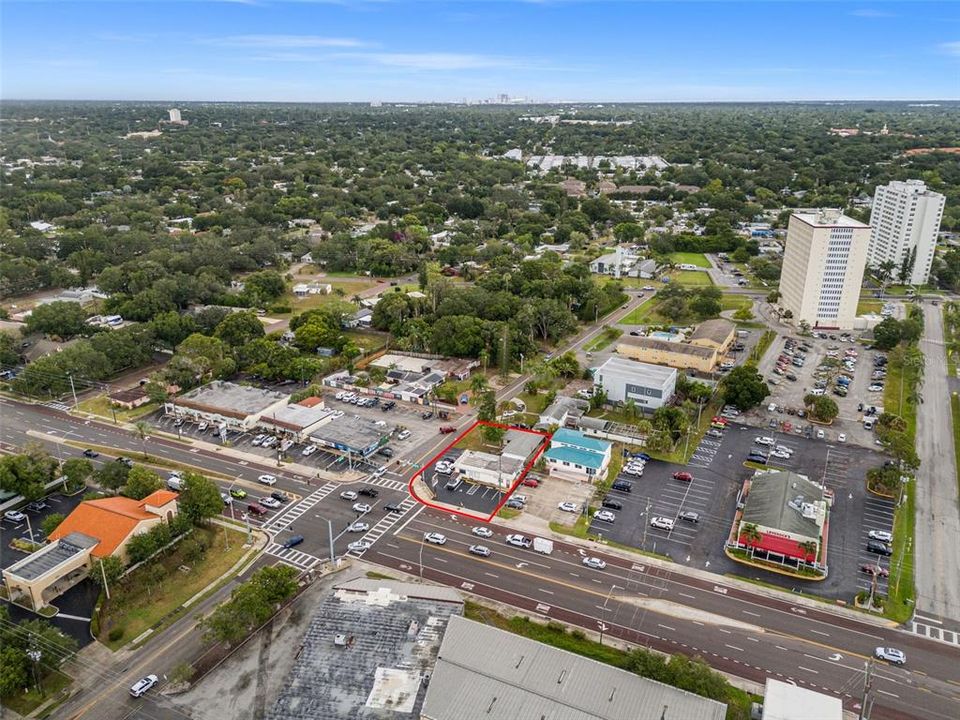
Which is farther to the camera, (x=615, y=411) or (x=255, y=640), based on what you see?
(x=615, y=411)

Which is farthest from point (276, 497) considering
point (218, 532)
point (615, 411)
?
point (615, 411)

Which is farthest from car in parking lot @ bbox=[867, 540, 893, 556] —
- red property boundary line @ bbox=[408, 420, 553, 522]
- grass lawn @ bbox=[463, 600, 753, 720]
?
red property boundary line @ bbox=[408, 420, 553, 522]

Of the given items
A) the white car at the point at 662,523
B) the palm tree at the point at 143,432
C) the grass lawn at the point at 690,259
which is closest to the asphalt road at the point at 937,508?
the white car at the point at 662,523

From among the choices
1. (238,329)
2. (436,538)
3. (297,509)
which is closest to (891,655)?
(436,538)

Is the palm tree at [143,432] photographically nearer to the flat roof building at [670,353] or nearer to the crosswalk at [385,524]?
the crosswalk at [385,524]

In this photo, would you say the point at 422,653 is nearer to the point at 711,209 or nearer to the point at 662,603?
the point at 662,603

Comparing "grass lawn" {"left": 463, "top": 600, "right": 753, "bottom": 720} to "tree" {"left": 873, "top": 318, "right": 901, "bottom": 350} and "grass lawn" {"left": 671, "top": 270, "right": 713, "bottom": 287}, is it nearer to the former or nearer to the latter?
"tree" {"left": 873, "top": 318, "right": 901, "bottom": 350}
